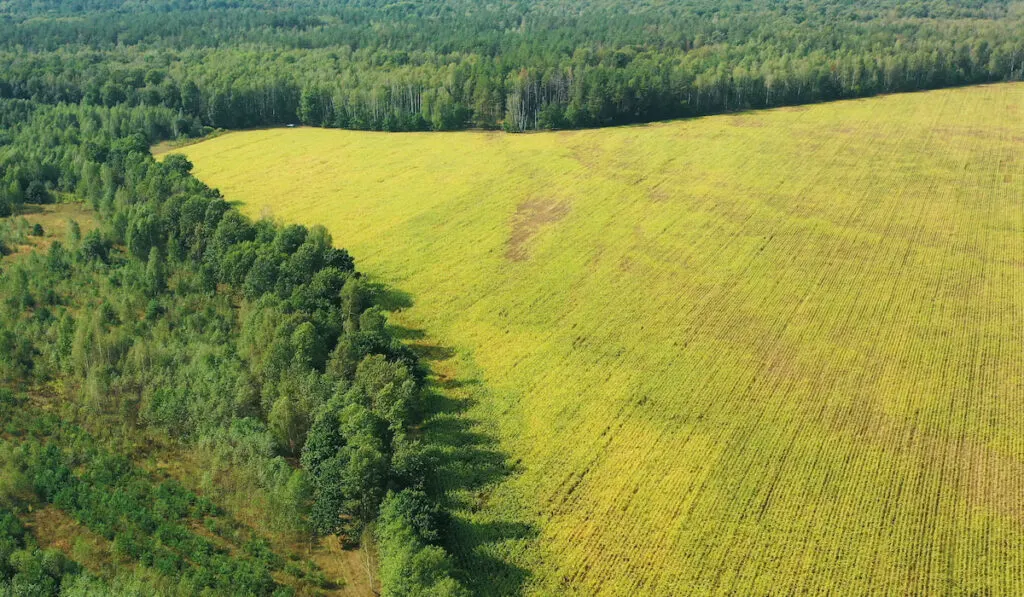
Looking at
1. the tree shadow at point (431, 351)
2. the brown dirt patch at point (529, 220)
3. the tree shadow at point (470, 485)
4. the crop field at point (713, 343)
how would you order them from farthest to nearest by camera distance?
1. the brown dirt patch at point (529, 220)
2. the tree shadow at point (431, 351)
3. the crop field at point (713, 343)
4. the tree shadow at point (470, 485)

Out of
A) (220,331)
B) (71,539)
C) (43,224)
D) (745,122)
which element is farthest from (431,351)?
(745,122)

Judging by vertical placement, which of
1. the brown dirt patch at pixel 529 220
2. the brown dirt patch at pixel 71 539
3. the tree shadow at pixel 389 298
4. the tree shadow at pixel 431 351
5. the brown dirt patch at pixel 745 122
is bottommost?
→ the brown dirt patch at pixel 71 539

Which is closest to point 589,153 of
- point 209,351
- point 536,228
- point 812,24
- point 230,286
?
point 536,228

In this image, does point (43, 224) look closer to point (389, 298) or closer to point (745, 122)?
point (389, 298)

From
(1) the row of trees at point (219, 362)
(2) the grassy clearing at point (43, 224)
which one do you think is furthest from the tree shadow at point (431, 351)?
(2) the grassy clearing at point (43, 224)

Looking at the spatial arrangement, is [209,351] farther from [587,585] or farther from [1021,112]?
[1021,112]

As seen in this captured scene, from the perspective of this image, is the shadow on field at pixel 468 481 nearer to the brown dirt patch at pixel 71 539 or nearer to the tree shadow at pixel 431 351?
the tree shadow at pixel 431 351
